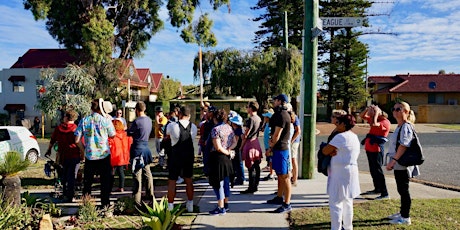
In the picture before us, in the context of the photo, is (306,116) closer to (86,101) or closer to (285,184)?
(285,184)

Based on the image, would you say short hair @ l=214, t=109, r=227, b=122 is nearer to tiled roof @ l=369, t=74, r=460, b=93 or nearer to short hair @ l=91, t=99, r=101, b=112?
short hair @ l=91, t=99, r=101, b=112

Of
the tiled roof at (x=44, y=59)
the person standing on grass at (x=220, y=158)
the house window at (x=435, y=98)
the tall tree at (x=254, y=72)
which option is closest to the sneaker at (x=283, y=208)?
the person standing on grass at (x=220, y=158)

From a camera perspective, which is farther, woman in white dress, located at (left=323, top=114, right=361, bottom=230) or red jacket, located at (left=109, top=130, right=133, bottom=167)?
red jacket, located at (left=109, top=130, right=133, bottom=167)

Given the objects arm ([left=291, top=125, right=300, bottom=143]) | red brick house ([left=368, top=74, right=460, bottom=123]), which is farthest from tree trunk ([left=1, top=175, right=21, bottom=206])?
red brick house ([left=368, top=74, right=460, bottom=123])

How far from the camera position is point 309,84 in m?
8.28

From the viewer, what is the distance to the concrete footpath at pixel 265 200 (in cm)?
534

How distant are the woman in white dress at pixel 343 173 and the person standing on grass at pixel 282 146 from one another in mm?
1206

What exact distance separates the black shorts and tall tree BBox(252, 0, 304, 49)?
1189 inches

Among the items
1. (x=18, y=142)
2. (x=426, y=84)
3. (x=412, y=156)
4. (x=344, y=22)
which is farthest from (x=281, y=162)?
(x=426, y=84)

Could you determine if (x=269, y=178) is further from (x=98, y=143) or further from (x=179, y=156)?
(x=98, y=143)

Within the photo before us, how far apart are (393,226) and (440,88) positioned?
4510 cm

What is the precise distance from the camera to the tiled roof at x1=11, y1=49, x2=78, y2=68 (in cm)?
3359

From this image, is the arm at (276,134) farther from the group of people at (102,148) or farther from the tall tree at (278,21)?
the tall tree at (278,21)

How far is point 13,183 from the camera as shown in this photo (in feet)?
15.6
